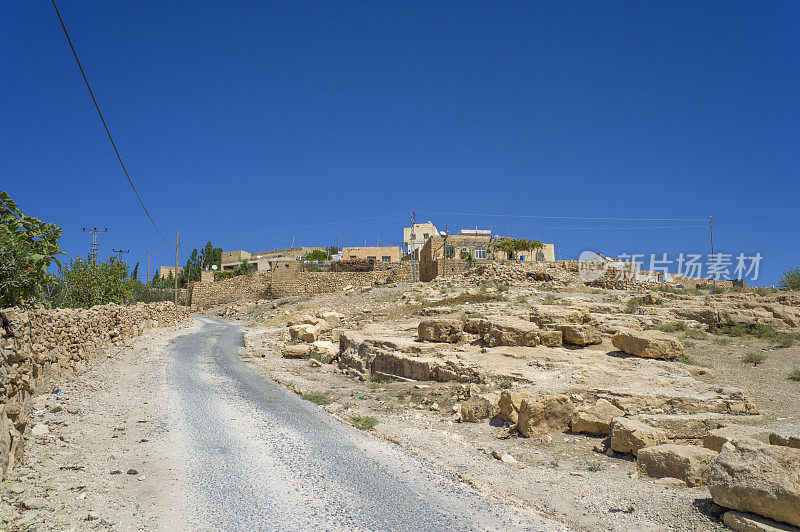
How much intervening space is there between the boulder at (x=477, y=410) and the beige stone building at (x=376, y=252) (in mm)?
58254

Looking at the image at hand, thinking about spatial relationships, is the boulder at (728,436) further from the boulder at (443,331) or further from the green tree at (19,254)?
the green tree at (19,254)

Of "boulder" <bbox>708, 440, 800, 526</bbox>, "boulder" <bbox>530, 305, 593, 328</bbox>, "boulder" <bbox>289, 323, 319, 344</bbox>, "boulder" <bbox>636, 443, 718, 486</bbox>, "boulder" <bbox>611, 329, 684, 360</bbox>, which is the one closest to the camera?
"boulder" <bbox>708, 440, 800, 526</bbox>

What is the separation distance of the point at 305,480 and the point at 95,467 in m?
2.75

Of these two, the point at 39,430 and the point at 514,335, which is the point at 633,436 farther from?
the point at 39,430

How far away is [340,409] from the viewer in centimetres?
1048

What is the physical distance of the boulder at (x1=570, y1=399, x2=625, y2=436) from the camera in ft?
25.5

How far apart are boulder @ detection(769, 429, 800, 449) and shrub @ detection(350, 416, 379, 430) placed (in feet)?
19.1

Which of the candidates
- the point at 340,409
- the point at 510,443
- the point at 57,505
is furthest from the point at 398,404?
the point at 57,505

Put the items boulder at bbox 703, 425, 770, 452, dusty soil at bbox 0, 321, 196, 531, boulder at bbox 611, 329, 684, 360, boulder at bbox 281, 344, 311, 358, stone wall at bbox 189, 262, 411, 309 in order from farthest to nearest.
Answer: stone wall at bbox 189, 262, 411, 309 < boulder at bbox 281, 344, 311, 358 < boulder at bbox 611, 329, 684, 360 < boulder at bbox 703, 425, 770, 452 < dusty soil at bbox 0, 321, 196, 531

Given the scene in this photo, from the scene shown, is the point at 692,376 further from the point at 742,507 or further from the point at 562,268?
the point at 562,268

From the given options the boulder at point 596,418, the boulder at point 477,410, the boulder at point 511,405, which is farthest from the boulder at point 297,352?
the boulder at point 596,418

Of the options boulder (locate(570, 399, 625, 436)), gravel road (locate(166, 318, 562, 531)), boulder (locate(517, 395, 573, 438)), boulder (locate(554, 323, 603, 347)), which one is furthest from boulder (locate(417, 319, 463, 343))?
boulder (locate(570, 399, 625, 436))

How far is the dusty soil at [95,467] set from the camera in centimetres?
486

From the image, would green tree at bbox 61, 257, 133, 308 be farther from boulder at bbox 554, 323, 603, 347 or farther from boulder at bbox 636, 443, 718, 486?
boulder at bbox 636, 443, 718, 486
